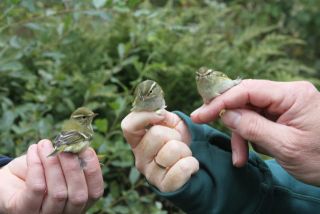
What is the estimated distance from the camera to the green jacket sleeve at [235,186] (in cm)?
197

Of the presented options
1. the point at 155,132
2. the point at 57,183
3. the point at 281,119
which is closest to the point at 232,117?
the point at 281,119

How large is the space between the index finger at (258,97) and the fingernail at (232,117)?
2 centimetres

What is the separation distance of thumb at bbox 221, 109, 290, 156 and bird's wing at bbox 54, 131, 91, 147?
0.48 m

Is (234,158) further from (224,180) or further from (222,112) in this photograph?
(222,112)

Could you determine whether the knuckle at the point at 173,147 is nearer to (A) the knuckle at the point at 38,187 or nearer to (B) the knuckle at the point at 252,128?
(B) the knuckle at the point at 252,128

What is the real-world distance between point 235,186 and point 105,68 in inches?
72.1

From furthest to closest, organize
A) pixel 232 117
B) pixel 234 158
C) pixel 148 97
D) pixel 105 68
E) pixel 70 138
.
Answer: pixel 105 68, pixel 234 158, pixel 232 117, pixel 148 97, pixel 70 138

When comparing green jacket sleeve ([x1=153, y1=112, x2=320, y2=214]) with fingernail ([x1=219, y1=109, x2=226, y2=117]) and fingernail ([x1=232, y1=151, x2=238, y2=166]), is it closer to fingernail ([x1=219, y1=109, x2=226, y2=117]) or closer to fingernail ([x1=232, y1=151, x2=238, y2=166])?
fingernail ([x1=232, y1=151, x2=238, y2=166])

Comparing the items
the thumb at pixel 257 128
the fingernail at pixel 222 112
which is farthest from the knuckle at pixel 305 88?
the fingernail at pixel 222 112

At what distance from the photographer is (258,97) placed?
1.83 meters

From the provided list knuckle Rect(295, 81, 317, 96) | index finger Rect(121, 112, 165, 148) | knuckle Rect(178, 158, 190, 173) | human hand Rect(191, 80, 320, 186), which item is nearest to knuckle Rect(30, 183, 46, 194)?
index finger Rect(121, 112, 165, 148)

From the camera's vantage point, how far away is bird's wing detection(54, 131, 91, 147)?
64.5 inches

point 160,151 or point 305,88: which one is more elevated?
point 305,88

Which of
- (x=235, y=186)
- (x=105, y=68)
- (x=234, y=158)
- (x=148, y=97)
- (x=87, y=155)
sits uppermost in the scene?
(x=148, y=97)
